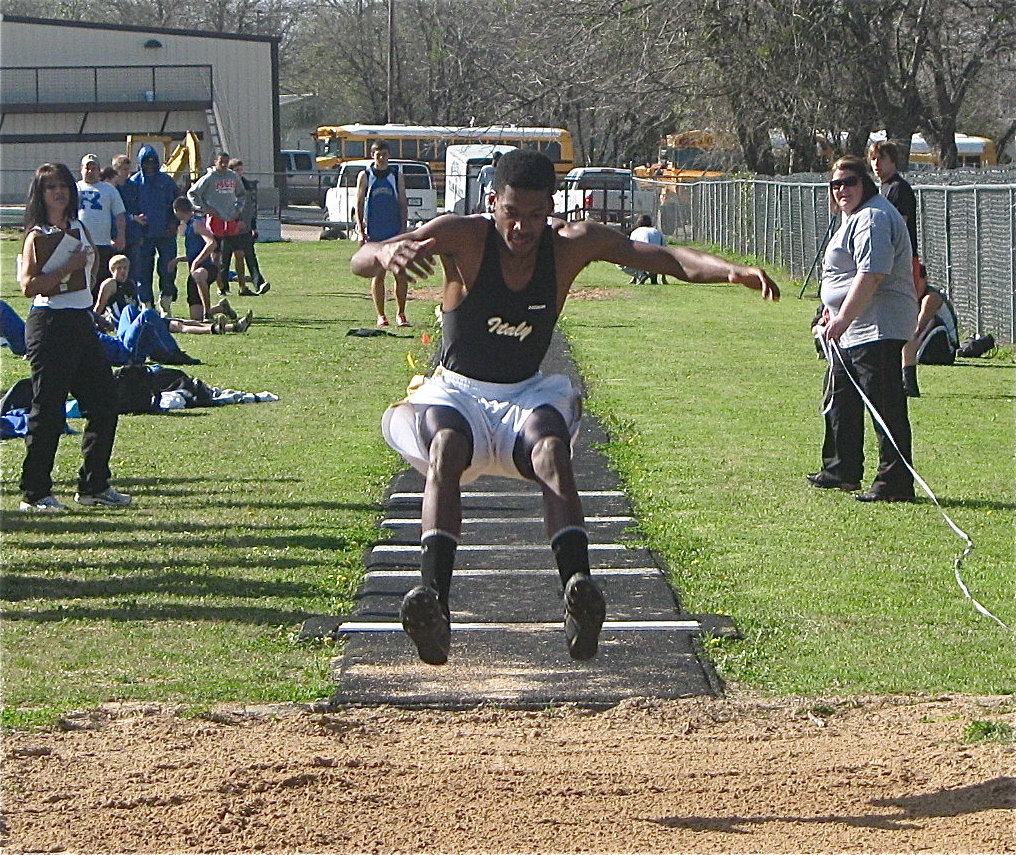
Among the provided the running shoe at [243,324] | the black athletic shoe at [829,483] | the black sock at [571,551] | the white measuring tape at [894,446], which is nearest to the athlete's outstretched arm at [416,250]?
the black sock at [571,551]

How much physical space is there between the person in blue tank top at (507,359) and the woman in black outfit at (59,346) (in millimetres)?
3992

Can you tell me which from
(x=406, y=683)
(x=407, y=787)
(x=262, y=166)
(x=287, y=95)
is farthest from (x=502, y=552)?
(x=287, y=95)

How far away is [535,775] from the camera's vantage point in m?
5.64

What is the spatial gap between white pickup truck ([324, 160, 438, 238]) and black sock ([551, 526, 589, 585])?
37751mm

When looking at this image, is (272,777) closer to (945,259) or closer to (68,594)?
(68,594)

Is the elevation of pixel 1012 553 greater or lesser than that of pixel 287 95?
lesser

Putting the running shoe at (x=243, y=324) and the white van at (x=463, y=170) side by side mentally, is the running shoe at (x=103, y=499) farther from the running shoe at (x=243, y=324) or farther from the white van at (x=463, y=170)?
the white van at (x=463, y=170)

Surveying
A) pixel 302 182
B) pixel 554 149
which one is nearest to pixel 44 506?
pixel 554 149

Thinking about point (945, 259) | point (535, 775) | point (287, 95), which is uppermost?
point (287, 95)

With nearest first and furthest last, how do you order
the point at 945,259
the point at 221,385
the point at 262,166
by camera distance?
1. the point at 221,385
2. the point at 945,259
3. the point at 262,166

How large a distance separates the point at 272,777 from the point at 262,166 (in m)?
54.5

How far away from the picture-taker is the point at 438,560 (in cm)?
574

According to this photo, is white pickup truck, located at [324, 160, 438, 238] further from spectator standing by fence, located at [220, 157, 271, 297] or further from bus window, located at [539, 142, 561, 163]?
spectator standing by fence, located at [220, 157, 271, 297]

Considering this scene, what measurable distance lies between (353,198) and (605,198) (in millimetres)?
8795
